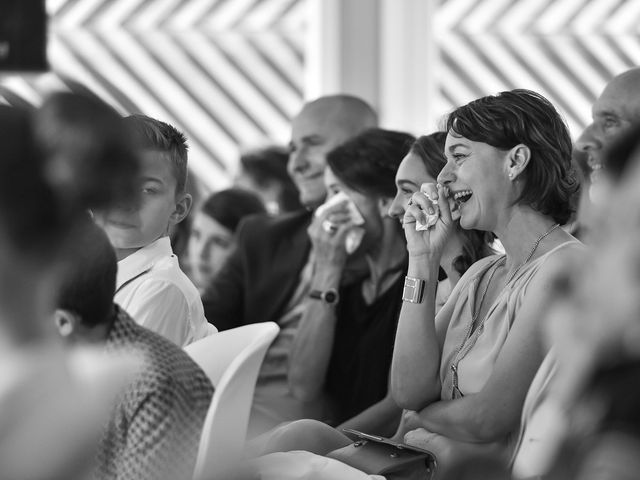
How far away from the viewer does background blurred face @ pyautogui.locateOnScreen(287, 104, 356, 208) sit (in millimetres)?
3242

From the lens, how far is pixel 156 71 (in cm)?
578

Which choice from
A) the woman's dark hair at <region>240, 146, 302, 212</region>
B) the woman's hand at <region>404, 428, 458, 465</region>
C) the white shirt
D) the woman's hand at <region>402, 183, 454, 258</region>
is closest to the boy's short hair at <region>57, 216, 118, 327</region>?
the white shirt

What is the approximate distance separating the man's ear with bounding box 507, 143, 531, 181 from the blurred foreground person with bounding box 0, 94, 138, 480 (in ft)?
3.00

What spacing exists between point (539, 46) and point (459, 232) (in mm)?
3810

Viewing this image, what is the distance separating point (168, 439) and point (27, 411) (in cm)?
24

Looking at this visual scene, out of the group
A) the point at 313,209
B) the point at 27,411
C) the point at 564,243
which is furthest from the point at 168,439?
the point at 313,209

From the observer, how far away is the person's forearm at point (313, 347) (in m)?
2.68

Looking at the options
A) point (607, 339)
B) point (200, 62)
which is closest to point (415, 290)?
point (607, 339)

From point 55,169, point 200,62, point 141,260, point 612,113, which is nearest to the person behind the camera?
point 55,169

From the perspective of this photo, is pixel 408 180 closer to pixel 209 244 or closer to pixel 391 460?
pixel 391 460

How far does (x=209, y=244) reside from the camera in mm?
3648

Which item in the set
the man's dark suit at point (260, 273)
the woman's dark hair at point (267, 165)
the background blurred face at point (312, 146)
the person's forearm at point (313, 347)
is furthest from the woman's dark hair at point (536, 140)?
the woman's dark hair at point (267, 165)

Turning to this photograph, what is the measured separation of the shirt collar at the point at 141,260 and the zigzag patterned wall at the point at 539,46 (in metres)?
3.99

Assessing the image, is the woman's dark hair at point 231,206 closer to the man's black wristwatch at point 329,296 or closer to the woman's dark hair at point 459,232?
the man's black wristwatch at point 329,296
